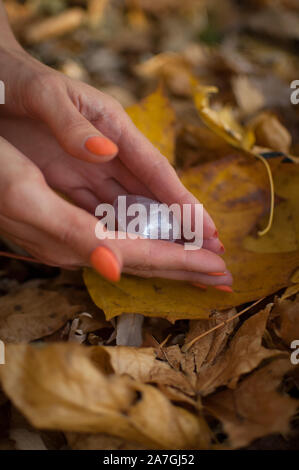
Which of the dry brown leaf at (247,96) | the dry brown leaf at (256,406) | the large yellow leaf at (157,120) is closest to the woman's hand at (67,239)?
the dry brown leaf at (256,406)

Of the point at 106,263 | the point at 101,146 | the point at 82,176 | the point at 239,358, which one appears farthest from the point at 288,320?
the point at 82,176

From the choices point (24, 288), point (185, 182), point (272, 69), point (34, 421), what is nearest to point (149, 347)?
point (34, 421)

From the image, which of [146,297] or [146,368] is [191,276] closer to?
[146,297]

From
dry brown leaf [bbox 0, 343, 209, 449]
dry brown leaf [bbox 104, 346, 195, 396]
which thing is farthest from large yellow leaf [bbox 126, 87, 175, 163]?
dry brown leaf [bbox 0, 343, 209, 449]

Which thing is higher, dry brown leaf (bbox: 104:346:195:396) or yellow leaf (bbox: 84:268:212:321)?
yellow leaf (bbox: 84:268:212:321)

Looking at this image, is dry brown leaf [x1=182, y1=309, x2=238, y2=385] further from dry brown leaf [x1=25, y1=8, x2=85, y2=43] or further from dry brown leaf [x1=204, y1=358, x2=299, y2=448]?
dry brown leaf [x1=25, y1=8, x2=85, y2=43]
